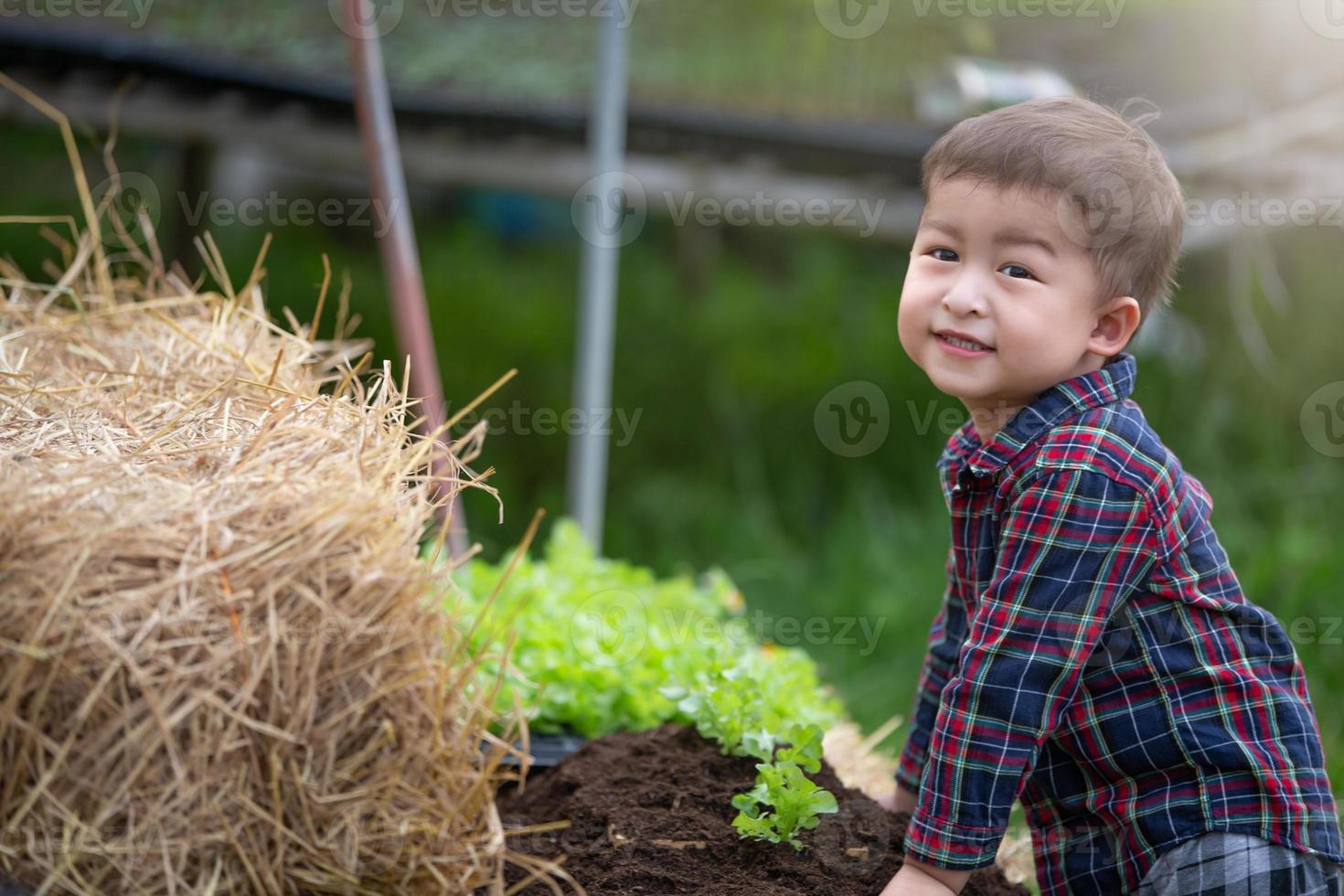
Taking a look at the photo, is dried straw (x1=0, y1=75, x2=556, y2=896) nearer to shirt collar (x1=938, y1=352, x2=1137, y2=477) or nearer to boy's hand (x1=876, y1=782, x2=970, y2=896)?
boy's hand (x1=876, y1=782, x2=970, y2=896)

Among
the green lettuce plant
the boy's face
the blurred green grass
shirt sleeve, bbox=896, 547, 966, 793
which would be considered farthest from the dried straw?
the blurred green grass

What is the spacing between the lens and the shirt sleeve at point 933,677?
1753mm

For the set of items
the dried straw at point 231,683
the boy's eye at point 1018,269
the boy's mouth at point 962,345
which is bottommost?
the dried straw at point 231,683

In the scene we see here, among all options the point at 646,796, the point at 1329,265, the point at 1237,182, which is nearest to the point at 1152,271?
the point at 646,796

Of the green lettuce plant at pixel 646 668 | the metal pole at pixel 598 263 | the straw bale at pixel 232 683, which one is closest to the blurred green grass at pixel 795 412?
the metal pole at pixel 598 263

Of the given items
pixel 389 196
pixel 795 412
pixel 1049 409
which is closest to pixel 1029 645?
pixel 1049 409

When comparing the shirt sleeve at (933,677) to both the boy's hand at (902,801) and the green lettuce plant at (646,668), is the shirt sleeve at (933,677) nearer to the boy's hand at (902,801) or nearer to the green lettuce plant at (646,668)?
the boy's hand at (902,801)

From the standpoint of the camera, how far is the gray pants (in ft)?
4.60

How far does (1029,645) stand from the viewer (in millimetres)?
1366

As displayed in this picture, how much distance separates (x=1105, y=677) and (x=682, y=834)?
56 cm

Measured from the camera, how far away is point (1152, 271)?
1.50 metres

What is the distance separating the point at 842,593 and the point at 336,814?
282 centimetres

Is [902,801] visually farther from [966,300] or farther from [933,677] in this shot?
[966,300]

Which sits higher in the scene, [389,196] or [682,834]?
[389,196]
